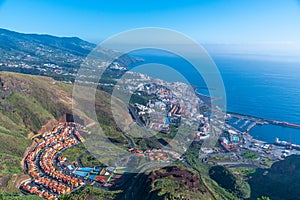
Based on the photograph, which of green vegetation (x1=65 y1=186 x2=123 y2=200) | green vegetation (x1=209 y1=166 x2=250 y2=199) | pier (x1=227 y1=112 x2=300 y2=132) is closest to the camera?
green vegetation (x1=65 y1=186 x2=123 y2=200)

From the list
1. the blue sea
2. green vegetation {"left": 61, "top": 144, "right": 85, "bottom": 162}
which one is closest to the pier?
the blue sea

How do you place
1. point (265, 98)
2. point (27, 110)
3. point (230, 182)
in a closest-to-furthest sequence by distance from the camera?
point (230, 182) < point (27, 110) < point (265, 98)

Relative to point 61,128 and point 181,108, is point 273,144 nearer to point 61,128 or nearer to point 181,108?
point 181,108

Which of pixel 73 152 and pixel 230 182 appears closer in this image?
pixel 230 182

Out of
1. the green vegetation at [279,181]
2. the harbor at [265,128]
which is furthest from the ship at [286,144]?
the green vegetation at [279,181]

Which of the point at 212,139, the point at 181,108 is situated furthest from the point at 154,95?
the point at 212,139

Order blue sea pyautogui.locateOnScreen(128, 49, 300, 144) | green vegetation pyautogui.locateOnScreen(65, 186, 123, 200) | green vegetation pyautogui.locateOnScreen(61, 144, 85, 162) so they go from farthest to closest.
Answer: blue sea pyautogui.locateOnScreen(128, 49, 300, 144) < green vegetation pyautogui.locateOnScreen(61, 144, 85, 162) < green vegetation pyautogui.locateOnScreen(65, 186, 123, 200)

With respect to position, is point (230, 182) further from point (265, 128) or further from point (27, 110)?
point (27, 110)

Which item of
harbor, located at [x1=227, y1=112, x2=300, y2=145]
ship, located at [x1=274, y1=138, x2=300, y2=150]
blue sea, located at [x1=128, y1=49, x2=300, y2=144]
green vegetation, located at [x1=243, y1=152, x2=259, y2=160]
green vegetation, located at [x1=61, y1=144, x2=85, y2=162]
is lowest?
green vegetation, located at [x1=61, y1=144, x2=85, y2=162]

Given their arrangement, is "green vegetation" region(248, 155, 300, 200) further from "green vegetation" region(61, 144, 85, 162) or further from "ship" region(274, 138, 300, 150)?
"green vegetation" region(61, 144, 85, 162)

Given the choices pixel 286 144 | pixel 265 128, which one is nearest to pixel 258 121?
pixel 265 128

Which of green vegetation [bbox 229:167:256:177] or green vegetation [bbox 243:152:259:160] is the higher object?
green vegetation [bbox 243:152:259:160]

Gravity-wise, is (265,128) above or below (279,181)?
above
